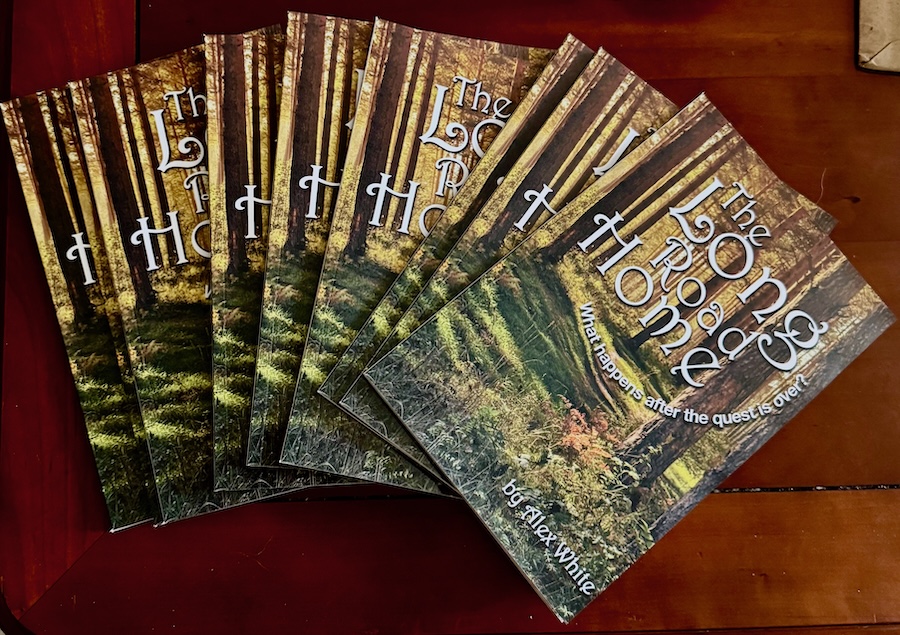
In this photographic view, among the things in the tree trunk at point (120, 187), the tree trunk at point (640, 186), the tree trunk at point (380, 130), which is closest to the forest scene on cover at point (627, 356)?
the tree trunk at point (640, 186)

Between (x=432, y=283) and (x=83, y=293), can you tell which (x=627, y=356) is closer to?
(x=432, y=283)

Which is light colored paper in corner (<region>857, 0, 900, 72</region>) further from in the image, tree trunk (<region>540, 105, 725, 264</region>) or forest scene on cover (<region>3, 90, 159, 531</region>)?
forest scene on cover (<region>3, 90, 159, 531</region>)

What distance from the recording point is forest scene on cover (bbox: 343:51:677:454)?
63cm

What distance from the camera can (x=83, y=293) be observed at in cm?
68

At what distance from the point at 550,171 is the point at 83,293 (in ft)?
1.46

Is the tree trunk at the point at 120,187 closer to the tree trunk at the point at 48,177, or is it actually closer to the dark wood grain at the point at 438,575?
the tree trunk at the point at 48,177

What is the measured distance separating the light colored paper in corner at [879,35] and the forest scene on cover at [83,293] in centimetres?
74

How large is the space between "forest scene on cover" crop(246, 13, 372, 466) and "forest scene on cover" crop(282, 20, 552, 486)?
2 centimetres

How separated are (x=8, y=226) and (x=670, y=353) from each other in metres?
0.63

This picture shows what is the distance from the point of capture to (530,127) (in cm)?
66

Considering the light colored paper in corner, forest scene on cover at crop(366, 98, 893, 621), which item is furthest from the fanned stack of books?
the light colored paper in corner

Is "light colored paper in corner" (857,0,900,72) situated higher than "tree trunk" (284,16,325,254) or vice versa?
"light colored paper in corner" (857,0,900,72)

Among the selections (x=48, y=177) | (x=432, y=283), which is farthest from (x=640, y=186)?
(x=48, y=177)

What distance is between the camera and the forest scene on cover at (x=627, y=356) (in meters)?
0.61
